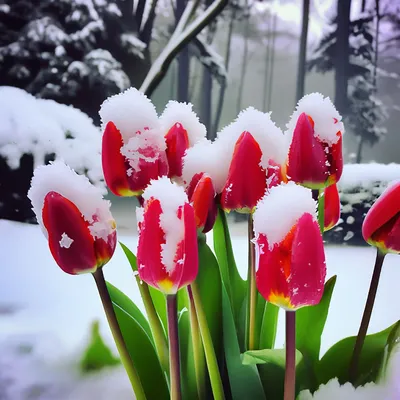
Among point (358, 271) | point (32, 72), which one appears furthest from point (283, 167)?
point (32, 72)

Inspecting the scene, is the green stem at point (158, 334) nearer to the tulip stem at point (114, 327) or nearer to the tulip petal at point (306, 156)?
the tulip stem at point (114, 327)

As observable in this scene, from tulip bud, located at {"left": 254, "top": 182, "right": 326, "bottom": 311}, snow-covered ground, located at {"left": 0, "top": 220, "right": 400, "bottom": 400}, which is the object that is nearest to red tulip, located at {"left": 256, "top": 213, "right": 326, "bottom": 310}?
tulip bud, located at {"left": 254, "top": 182, "right": 326, "bottom": 311}

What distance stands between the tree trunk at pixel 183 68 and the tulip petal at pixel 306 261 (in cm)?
55

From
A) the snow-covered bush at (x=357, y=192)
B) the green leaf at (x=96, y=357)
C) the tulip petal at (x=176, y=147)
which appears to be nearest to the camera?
the tulip petal at (x=176, y=147)

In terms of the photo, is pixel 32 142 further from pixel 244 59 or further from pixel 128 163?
pixel 128 163

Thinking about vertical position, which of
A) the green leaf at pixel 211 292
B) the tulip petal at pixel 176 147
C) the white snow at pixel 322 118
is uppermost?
the white snow at pixel 322 118

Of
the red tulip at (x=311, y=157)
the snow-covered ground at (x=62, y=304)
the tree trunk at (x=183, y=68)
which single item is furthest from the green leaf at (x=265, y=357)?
the tree trunk at (x=183, y=68)

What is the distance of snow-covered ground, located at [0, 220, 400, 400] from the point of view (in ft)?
2.18

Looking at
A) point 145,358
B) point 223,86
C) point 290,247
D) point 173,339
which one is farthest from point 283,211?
point 223,86

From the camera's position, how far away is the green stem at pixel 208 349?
0.36 meters

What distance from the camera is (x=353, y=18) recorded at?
77 centimetres

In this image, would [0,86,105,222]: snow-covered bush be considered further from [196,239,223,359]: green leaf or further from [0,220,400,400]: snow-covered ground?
[196,239,223,359]: green leaf

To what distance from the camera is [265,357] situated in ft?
1.21

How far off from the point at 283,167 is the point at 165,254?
0.12 metres
